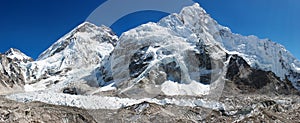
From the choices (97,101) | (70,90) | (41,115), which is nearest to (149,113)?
(97,101)

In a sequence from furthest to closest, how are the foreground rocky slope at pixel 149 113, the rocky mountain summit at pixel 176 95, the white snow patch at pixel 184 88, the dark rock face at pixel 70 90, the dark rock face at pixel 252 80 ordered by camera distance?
the dark rock face at pixel 70 90, the dark rock face at pixel 252 80, the white snow patch at pixel 184 88, the rocky mountain summit at pixel 176 95, the foreground rocky slope at pixel 149 113

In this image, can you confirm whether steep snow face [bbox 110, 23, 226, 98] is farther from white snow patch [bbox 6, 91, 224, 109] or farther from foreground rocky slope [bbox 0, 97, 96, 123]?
foreground rocky slope [bbox 0, 97, 96, 123]

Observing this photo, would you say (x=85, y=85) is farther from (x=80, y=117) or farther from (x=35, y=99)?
(x=80, y=117)

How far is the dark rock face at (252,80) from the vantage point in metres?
177

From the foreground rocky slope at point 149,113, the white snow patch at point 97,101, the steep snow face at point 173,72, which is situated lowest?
the foreground rocky slope at point 149,113

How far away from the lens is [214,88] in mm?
167500

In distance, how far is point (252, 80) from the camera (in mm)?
185875

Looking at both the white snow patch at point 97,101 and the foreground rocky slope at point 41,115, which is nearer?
the foreground rocky slope at point 41,115

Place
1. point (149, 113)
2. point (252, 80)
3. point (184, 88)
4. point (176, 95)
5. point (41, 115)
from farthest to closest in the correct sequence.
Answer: point (252, 80)
point (184, 88)
point (176, 95)
point (149, 113)
point (41, 115)

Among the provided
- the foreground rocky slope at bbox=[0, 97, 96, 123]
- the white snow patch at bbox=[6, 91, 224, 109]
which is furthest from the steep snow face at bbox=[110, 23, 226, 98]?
the foreground rocky slope at bbox=[0, 97, 96, 123]

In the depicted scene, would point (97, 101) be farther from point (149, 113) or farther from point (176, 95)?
point (176, 95)

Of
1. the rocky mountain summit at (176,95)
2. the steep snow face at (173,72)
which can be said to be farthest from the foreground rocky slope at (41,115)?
the steep snow face at (173,72)

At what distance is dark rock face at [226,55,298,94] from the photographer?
17700 cm

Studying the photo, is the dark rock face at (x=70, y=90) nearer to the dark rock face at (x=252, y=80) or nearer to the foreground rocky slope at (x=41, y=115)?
the dark rock face at (x=252, y=80)
